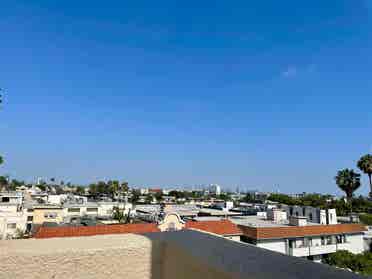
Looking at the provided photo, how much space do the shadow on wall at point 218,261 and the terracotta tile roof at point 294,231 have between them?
15827 mm

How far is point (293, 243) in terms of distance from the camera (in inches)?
694

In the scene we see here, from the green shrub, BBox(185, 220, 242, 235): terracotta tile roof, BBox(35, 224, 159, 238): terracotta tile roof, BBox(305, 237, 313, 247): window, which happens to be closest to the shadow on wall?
BBox(35, 224, 159, 238): terracotta tile roof

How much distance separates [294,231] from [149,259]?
59.8ft

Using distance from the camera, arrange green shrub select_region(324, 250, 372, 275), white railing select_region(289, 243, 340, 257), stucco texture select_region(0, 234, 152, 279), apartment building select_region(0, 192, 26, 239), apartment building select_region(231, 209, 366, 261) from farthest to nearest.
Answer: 1. apartment building select_region(0, 192, 26, 239)
2. white railing select_region(289, 243, 340, 257)
3. apartment building select_region(231, 209, 366, 261)
4. green shrub select_region(324, 250, 372, 275)
5. stucco texture select_region(0, 234, 152, 279)

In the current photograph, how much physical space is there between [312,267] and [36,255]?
55.5 inches

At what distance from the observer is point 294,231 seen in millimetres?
17656

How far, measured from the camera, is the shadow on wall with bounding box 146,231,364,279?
114 cm

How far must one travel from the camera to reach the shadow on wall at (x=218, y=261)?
1.14 m

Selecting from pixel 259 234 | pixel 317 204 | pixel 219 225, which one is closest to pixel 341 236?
pixel 259 234

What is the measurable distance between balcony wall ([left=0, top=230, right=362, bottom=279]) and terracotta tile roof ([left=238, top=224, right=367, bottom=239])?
624 inches

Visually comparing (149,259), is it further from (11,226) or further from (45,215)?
(45,215)

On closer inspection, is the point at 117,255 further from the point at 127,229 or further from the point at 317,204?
the point at 317,204

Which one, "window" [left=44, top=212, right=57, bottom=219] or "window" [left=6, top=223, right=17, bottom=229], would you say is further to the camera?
"window" [left=44, top=212, right=57, bottom=219]

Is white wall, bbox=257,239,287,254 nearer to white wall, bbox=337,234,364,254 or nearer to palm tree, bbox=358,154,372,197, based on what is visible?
white wall, bbox=337,234,364,254
